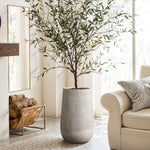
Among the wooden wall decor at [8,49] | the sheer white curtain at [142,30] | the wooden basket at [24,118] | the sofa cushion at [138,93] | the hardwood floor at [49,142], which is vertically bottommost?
the hardwood floor at [49,142]

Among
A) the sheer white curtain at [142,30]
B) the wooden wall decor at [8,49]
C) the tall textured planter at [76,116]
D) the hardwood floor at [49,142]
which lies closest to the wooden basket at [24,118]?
the hardwood floor at [49,142]

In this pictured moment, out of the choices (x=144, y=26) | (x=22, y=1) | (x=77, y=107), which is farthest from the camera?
(x=144, y=26)

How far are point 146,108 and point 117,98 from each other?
16.1 inches

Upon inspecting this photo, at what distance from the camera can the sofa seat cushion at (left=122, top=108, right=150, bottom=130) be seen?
11.0ft

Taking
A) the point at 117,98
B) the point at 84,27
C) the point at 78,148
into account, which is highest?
the point at 84,27

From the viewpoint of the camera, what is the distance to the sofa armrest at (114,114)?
349 centimetres

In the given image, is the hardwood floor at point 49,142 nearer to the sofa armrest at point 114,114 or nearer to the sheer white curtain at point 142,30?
the sofa armrest at point 114,114

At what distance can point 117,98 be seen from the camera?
3.52 metres

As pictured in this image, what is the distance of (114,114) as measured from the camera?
351 centimetres

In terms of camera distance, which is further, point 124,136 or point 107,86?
point 107,86

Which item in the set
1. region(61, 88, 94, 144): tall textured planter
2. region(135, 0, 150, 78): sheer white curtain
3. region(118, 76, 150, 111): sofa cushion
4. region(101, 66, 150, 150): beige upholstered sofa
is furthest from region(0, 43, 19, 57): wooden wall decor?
region(135, 0, 150, 78): sheer white curtain

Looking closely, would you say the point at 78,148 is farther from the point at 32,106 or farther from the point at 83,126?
the point at 32,106

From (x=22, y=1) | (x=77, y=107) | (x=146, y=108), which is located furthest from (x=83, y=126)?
(x=22, y=1)

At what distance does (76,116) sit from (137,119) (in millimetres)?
739
